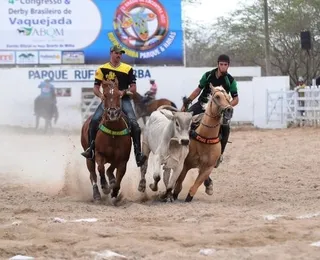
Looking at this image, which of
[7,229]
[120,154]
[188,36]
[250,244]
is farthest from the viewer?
[188,36]

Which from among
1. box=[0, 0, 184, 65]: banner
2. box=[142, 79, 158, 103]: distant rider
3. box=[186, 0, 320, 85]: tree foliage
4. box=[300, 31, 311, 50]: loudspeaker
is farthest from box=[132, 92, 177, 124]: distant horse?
box=[186, 0, 320, 85]: tree foliage

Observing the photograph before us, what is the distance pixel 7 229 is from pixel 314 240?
301 centimetres

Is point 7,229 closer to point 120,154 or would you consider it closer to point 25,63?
point 120,154

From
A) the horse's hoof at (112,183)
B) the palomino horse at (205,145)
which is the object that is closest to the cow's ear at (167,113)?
the palomino horse at (205,145)

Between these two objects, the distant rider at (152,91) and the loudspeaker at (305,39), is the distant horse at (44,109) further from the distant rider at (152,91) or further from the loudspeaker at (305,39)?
the loudspeaker at (305,39)

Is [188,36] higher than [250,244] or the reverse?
higher

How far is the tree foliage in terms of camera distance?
45.4m

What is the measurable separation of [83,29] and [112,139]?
20.2 meters

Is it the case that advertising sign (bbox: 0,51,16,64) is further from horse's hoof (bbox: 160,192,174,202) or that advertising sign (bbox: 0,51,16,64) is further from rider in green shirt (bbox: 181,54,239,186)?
horse's hoof (bbox: 160,192,174,202)

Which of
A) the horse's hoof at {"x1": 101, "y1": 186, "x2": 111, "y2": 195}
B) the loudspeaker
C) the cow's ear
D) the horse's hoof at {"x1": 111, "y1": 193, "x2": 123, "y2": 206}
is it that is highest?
the loudspeaker

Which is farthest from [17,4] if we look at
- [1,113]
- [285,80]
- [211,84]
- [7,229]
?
[7,229]

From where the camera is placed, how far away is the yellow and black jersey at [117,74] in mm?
11000

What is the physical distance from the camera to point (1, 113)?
29969 millimetres

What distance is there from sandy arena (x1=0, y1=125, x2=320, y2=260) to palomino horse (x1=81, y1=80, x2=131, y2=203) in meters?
0.29
